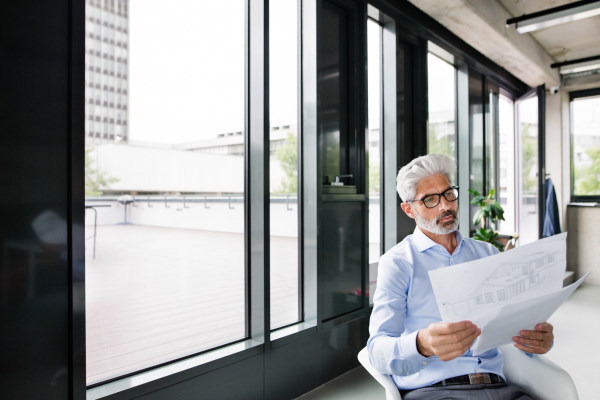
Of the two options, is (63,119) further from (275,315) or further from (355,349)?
(355,349)

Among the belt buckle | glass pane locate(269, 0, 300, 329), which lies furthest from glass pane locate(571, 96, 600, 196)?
the belt buckle

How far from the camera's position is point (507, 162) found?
5809mm

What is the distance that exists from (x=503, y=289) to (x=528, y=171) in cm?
578

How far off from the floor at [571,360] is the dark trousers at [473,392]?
1212 millimetres

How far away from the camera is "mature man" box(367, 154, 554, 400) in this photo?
1.18m

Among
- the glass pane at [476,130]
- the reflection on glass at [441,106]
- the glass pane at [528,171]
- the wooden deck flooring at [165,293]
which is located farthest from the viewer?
the glass pane at [528,171]

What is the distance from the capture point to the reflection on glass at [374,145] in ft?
10.8

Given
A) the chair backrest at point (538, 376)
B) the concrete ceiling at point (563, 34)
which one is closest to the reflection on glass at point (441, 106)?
the concrete ceiling at point (563, 34)

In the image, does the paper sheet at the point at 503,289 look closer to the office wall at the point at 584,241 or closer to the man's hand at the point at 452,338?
the man's hand at the point at 452,338

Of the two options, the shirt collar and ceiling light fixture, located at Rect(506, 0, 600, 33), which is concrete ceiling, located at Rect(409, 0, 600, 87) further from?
the shirt collar

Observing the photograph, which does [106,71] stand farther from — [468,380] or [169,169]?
[468,380]

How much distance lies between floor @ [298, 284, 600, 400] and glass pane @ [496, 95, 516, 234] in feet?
4.96

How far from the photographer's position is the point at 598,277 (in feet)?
19.2

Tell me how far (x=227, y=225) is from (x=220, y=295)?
2.67 ft
